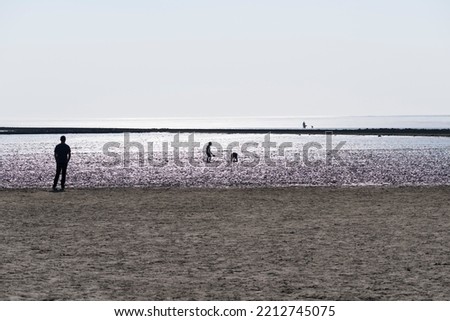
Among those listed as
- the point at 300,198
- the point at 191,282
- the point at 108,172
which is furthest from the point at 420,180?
the point at 191,282

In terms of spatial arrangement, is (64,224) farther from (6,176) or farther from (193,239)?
(6,176)

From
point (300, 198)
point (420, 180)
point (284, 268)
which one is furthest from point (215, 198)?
point (420, 180)

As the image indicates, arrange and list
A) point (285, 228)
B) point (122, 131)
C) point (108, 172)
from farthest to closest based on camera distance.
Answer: point (122, 131)
point (108, 172)
point (285, 228)

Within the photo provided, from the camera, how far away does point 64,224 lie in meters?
14.0

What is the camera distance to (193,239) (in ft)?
38.9

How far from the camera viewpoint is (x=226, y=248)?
10898 millimetres

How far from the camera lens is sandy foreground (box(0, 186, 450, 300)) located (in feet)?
26.4

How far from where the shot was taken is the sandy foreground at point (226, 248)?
805 centimetres

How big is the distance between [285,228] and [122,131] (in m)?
172

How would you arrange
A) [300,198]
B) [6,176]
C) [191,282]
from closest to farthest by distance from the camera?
[191,282] → [300,198] → [6,176]

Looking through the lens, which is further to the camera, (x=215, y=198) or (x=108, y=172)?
(x=108, y=172)

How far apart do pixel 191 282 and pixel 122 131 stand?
176231mm
